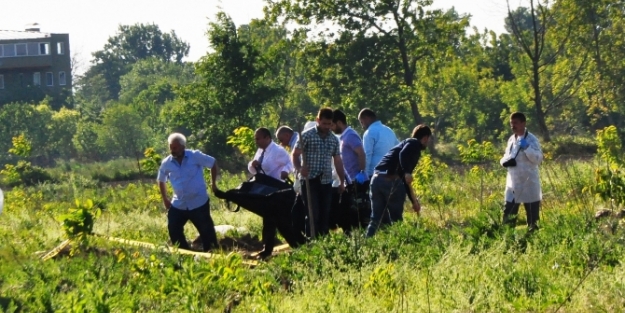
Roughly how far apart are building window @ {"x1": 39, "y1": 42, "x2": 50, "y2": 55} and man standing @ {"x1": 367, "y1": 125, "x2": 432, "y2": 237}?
83609 millimetres

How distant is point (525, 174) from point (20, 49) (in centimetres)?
8213

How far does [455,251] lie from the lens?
9203 millimetres

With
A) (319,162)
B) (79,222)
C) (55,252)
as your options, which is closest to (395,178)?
(319,162)

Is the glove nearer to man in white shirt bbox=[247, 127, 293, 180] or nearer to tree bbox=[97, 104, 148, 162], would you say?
man in white shirt bbox=[247, 127, 293, 180]

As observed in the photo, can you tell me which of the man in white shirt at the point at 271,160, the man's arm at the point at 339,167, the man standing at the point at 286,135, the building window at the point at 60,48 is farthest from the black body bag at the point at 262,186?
the building window at the point at 60,48

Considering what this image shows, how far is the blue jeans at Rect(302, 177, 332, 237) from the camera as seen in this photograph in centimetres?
1226

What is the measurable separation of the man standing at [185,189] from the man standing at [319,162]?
1042 mm

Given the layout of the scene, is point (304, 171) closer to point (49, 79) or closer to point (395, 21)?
point (395, 21)

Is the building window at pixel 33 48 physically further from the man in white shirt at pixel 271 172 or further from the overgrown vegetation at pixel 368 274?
the overgrown vegetation at pixel 368 274

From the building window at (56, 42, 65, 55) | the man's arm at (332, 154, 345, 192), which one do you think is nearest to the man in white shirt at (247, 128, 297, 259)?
the man's arm at (332, 154, 345, 192)

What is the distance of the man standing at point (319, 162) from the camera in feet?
39.8

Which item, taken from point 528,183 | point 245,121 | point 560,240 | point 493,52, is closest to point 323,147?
point 528,183

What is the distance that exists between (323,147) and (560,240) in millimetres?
3256

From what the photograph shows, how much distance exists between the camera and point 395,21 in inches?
1639
